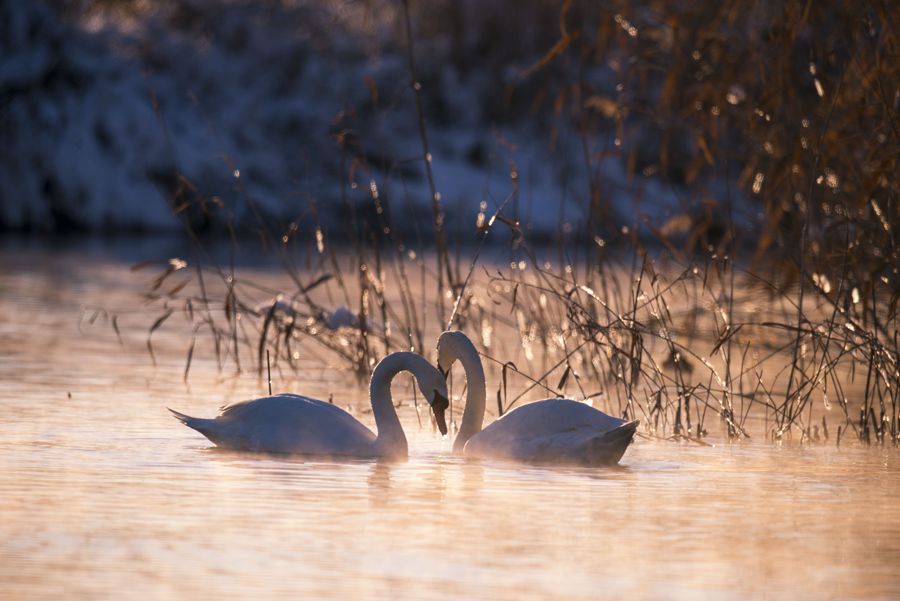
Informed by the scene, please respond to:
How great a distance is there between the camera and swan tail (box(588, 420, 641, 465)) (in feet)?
20.7

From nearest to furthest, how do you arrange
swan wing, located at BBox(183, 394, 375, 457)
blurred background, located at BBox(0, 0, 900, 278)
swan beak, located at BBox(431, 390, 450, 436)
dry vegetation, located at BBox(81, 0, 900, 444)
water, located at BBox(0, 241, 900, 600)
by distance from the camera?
water, located at BBox(0, 241, 900, 600), swan wing, located at BBox(183, 394, 375, 457), swan beak, located at BBox(431, 390, 450, 436), dry vegetation, located at BBox(81, 0, 900, 444), blurred background, located at BBox(0, 0, 900, 278)

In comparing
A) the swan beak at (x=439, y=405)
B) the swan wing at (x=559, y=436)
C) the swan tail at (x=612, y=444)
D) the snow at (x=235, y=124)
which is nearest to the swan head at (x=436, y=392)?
the swan beak at (x=439, y=405)

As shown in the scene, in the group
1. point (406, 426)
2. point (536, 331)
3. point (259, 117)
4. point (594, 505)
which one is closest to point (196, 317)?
point (536, 331)

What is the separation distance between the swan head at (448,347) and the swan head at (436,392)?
171mm

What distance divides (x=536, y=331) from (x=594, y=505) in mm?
5013

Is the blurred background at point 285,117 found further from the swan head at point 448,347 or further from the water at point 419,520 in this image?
the water at point 419,520

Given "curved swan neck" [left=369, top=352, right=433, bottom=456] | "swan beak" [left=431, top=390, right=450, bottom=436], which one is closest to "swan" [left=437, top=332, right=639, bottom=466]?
"swan beak" [left=431, top=390, right=450, bottom=436]

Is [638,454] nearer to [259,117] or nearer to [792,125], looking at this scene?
[792,125]

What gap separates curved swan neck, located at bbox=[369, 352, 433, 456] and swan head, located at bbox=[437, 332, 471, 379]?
21cm

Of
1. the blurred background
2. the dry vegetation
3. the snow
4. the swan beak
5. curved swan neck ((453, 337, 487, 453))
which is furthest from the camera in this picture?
the snow

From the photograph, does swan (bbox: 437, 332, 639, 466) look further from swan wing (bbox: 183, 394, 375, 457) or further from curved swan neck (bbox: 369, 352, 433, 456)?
swan wing (bbox: 183, 394, 375, 457)

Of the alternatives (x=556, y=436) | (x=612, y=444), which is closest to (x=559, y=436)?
(x=556, y=436)

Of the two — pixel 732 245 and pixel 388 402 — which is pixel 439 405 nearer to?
pixel 388 402

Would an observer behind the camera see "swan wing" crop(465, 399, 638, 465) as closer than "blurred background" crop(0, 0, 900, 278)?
Yes
